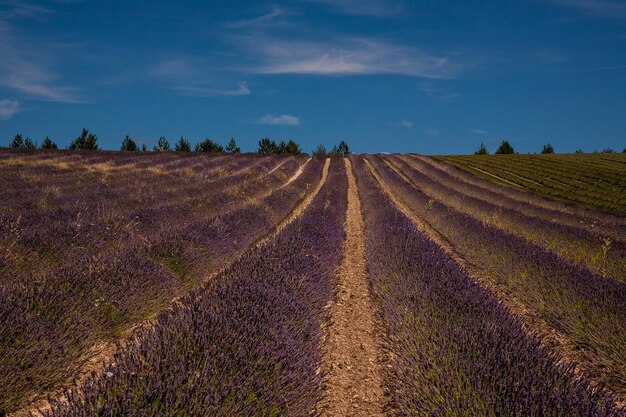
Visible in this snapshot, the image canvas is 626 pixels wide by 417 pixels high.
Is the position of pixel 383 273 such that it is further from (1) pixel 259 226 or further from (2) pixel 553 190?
(2) pixel 553 190

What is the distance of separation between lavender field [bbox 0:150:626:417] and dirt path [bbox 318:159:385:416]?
0.08 ft

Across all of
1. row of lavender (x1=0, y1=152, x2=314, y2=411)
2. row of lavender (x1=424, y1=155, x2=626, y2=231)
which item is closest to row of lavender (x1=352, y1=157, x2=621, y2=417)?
row of lavender (x1=0, y1=152, x2=314, y2=411)

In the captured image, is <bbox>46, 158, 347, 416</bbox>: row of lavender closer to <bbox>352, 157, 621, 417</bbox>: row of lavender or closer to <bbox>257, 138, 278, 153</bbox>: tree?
<bbox>352, 157, 621, 417</bbox>: row of lavender

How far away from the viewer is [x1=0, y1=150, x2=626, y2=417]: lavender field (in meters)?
2.39

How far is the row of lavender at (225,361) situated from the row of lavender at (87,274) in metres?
0.52

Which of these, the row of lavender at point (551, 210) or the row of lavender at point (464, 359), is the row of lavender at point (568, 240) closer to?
the row of lavender at point (551, 210)

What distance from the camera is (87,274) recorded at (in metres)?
4.29

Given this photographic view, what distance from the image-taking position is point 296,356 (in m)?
2.98

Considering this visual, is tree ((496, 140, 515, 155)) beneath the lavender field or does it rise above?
above

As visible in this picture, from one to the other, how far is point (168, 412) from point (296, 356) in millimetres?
1167

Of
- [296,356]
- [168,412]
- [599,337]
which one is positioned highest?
[168,412]

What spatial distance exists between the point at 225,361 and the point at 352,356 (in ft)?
6.27

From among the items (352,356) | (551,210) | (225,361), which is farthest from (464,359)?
(551,210)

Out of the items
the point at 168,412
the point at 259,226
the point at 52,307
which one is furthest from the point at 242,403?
the point at 259,226
